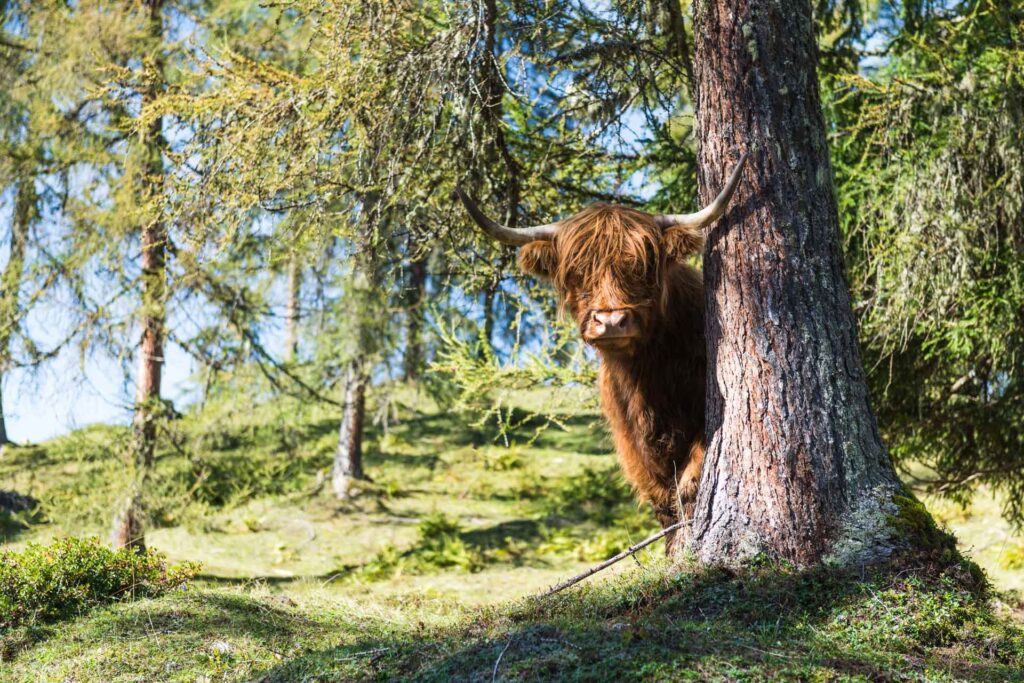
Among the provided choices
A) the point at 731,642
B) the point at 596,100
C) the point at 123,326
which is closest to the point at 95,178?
the point at 123,326

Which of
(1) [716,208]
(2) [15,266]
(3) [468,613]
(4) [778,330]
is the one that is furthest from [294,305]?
(4) [778,330]

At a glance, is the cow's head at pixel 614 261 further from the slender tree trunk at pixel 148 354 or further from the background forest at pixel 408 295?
the slender tree trunk at pixel 148 354

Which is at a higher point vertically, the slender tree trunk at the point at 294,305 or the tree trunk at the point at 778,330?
the slender tree trunk at the point at 294,305

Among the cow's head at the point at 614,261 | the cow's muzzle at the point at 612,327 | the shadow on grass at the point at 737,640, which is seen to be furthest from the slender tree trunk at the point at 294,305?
the shadow on grass at the point at 737,640

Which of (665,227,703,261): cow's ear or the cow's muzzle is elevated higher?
(665,227,703,261): cow's ear

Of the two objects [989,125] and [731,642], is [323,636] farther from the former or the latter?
[989,125]

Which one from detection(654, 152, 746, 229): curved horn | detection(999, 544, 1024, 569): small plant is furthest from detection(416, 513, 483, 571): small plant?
detection(654, 152, 746, 229): curved horn

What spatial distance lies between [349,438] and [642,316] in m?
10.7

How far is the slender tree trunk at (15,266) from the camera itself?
37.2 feet

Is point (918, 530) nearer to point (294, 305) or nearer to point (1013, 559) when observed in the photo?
point (1013, 559)

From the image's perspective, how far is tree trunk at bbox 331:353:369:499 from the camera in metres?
15.3

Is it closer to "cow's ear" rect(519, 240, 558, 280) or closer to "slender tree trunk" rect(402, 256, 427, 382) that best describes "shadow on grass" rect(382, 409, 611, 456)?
"slender tree trunk" rect(402, 256, 427, 382)

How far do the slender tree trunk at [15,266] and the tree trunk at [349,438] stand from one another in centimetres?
504

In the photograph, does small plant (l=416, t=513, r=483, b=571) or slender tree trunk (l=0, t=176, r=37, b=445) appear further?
small plant (l=416, t=513, r=483, b=571)
